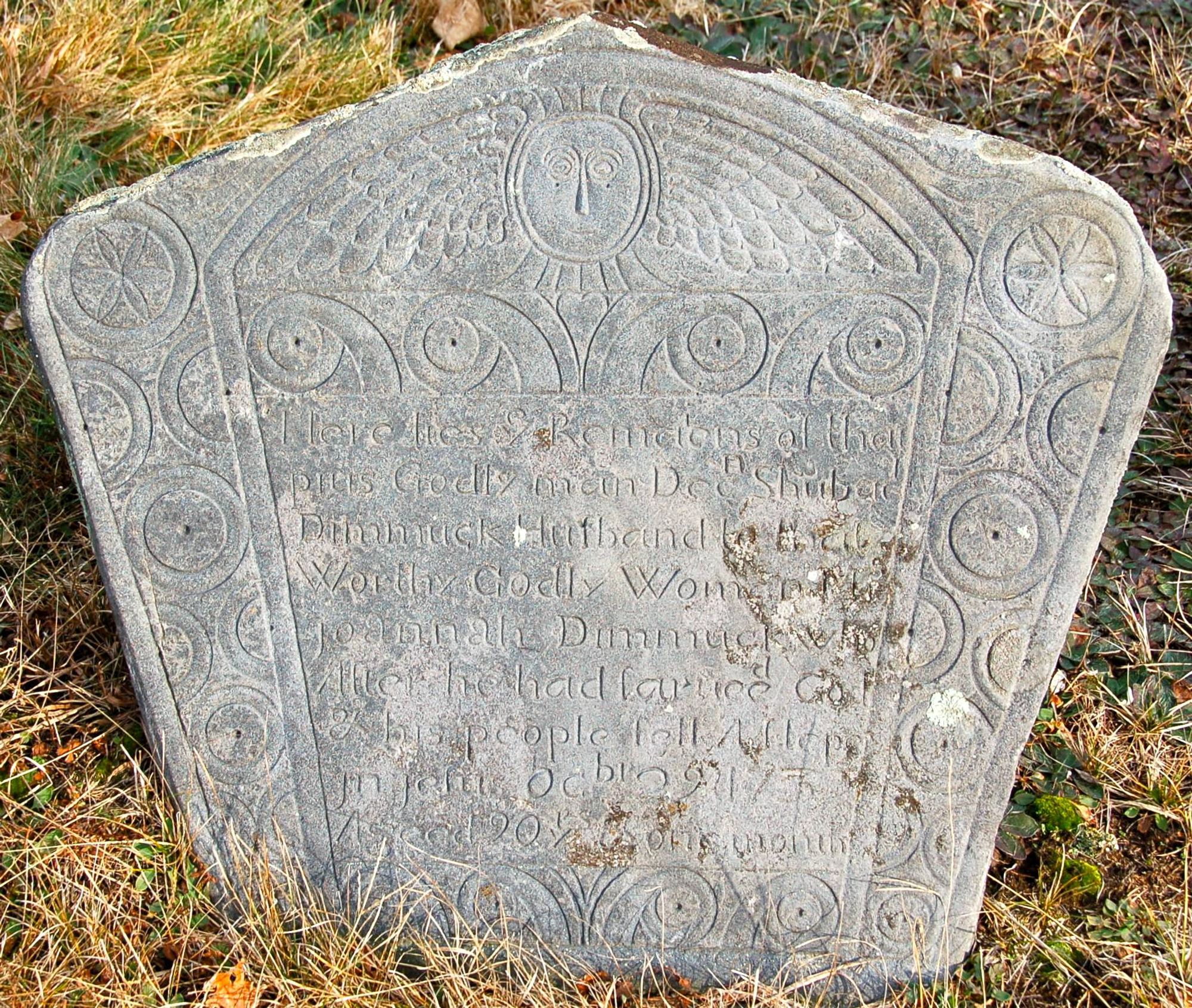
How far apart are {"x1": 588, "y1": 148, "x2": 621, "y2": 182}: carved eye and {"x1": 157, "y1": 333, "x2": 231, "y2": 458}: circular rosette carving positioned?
985 millimetres

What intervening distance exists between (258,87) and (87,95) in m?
0.62

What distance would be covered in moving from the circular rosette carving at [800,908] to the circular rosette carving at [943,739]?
0.37 metres

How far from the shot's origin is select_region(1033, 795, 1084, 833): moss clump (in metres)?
3.20

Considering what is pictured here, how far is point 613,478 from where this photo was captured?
2781 millimetres

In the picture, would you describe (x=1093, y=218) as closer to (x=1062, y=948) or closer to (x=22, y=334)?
(x=1062, y=948)

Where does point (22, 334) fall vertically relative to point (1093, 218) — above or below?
below

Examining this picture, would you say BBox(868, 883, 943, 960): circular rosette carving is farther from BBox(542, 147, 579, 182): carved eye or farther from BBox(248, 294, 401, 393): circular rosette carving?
BBox(542, 147, 579, 182): carved eye

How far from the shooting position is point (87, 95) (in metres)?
4.29

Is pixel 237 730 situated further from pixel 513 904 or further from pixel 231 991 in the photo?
pixel 513 904

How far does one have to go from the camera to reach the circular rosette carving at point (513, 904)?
294 centimetres

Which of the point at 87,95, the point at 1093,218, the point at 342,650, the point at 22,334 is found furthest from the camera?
the point at 87,95

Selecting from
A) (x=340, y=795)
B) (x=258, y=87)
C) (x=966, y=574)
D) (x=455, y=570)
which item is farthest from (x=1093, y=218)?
(x=258, y=87)

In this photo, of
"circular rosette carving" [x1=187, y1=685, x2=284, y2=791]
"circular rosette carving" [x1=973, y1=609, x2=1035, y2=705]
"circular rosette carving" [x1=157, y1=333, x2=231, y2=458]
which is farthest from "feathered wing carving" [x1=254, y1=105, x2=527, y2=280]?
"circular rosette carving" [x1=973, y1=609, x2=1035, y2=705]

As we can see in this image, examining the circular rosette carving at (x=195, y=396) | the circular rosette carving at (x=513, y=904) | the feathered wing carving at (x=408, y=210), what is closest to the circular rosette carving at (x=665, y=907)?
the circular rosette carving at (x=513, y=904)
